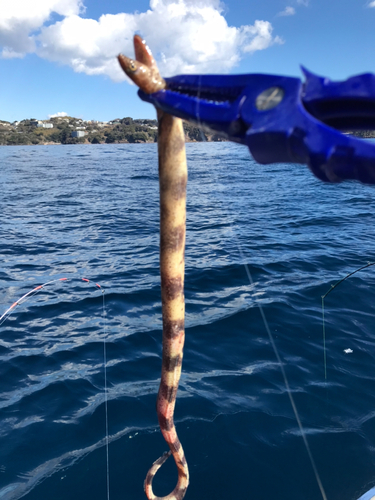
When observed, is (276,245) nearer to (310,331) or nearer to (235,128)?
(310,331)

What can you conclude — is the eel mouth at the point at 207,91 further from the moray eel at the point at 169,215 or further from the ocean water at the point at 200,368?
the ocean water at the point at 200,368

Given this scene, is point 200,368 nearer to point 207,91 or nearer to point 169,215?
point 169,215

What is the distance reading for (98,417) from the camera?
6012 millimetres

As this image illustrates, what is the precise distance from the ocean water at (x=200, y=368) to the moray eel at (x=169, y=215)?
2.81m

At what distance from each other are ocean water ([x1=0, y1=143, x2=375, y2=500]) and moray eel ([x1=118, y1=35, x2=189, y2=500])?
9.22ft

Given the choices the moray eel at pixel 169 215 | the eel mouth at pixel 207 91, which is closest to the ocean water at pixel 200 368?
the moray eel at pixel 169 215

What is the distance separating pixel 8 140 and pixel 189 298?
575ft

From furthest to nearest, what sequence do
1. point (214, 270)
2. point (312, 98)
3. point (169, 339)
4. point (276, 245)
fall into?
1. point (276, 245)
2. point (214, 270)
3. point (169, 339)
4. point (312, 98)

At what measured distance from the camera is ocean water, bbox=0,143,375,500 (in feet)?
16.7

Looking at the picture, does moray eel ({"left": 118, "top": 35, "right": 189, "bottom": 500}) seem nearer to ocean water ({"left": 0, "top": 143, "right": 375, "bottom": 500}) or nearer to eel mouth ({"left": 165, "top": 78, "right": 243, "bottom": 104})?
eel mouth ({"left": 165, "top": 78, "right": 243, "bottom": 104})

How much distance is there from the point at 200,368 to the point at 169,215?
5.30 metres

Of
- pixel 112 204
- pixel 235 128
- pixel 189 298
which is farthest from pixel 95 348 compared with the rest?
pixel 112 204

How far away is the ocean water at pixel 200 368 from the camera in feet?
16.7

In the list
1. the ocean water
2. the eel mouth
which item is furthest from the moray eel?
the ocean water
